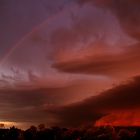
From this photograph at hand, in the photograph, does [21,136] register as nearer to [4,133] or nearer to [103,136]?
[4,133]

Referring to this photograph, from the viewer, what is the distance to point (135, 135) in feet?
572

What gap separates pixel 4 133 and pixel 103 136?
42.3 metres

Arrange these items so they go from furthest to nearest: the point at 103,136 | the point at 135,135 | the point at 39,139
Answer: the point at 39,139 → the point at 103,136 → the point at 135,135

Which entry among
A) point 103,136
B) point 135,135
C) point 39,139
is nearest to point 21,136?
point 39,139

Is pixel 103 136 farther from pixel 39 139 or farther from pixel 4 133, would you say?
pixel 4 133

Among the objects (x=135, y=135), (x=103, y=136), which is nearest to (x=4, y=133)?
(x=103, y=136)

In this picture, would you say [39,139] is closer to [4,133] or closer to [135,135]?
[4,133]

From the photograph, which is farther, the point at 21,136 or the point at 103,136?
the point at 21,136

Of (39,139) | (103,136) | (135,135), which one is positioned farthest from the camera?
(39,139)

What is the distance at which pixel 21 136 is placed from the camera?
199m

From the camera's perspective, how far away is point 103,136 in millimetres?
185750

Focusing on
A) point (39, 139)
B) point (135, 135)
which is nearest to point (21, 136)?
point (39, 139)

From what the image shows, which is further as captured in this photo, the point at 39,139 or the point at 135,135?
the point at 39,139

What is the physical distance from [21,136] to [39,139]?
25.9 feet
